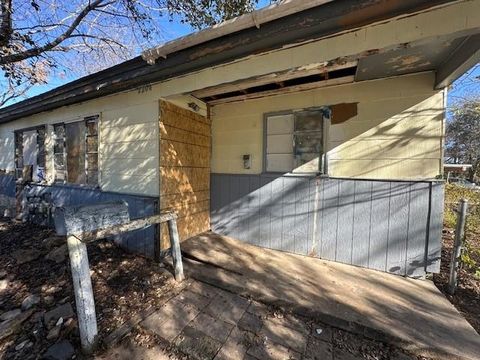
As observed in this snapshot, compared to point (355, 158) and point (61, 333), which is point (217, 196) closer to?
point (355, 158)

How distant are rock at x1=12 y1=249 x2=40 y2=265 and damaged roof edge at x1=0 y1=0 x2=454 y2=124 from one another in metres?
2.64

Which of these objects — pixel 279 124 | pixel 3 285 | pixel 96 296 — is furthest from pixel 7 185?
pixel 279 124

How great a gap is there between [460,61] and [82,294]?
3987mm

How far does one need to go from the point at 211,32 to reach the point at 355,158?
2.46m

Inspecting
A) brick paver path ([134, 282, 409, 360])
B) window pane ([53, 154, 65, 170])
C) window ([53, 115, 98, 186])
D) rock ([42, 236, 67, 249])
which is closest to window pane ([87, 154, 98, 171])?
window ([53, 115, 98, 186])

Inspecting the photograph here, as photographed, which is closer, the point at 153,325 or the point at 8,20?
the point at 153,325

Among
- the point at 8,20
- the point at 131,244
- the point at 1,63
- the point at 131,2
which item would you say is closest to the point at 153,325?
the point at 131,244

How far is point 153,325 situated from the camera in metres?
2.11

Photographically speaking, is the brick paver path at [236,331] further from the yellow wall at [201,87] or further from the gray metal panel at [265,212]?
the yellow wall at [201,87]

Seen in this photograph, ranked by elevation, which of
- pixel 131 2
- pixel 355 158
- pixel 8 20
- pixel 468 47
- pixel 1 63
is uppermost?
pixel 131 2

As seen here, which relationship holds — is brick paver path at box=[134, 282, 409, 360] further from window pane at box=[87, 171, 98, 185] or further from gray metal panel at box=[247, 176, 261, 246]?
window pane at box=[87, 171, 98, 185]

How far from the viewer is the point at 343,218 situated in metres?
3.33

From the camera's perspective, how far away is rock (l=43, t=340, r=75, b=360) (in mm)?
1735

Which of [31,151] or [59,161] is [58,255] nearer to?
[59,161]
